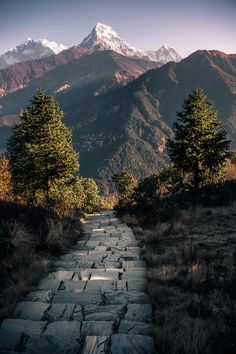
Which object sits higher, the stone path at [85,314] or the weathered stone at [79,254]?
the stone path at [85,314]

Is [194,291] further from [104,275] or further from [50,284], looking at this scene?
[50,284]

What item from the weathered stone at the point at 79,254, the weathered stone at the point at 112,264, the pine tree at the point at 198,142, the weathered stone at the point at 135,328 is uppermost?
the pine tree at the point at 198,142

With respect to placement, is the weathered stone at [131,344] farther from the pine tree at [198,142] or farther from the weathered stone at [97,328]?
the pine tree at [198,142]

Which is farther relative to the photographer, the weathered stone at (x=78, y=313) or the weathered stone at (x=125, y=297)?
the weathered stone at (x=125, y=297)

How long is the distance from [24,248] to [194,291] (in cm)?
463

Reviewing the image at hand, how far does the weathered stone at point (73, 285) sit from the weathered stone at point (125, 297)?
1.97ft

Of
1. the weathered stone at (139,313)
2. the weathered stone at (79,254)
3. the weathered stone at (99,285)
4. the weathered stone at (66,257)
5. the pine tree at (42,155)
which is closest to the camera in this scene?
the weathered stone at (139,313)

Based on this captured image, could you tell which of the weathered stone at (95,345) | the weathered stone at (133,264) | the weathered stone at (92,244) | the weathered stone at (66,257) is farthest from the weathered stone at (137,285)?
the weathered stone at (92,244)

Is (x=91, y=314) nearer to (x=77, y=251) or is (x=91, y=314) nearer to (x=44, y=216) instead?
(x=77, y=251)

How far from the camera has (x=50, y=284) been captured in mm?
6723

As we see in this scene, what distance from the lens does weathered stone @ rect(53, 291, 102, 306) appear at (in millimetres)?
5859

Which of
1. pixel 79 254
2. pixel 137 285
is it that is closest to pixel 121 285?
pixel 137 285

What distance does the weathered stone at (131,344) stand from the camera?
4.21 meters

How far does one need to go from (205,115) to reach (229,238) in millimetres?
19752
